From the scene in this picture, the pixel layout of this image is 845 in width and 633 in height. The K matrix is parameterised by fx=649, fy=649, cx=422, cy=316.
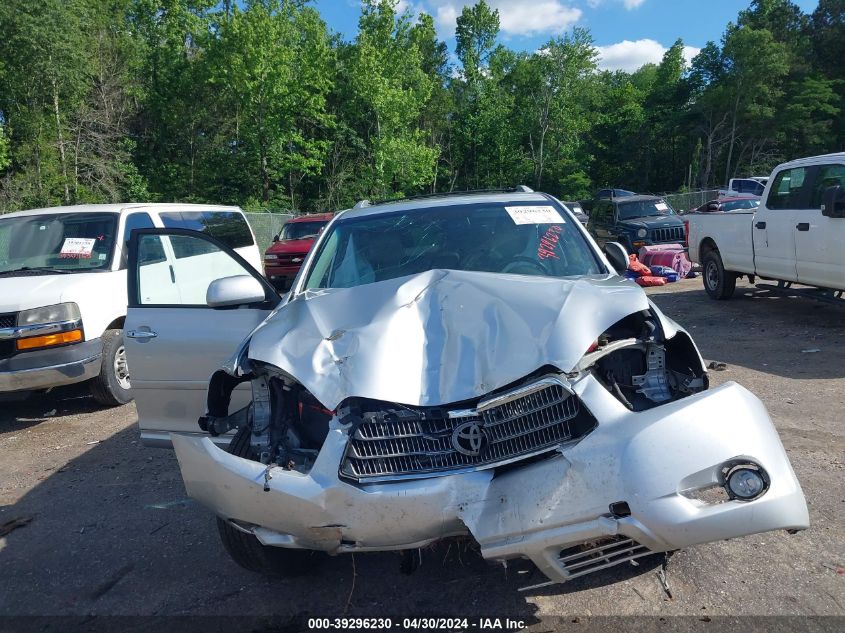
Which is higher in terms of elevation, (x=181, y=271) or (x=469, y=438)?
(x=181, y=271)

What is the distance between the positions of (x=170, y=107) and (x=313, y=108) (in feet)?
25.1

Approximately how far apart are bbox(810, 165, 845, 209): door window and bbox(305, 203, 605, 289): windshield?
18.4 ft

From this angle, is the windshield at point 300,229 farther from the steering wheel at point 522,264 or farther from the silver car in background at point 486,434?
the silver car in background at point 486,434

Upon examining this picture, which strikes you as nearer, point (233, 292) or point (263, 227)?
point (233, 292)

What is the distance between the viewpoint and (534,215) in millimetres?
4141

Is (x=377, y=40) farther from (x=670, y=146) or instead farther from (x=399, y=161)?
(x=670, y=146)

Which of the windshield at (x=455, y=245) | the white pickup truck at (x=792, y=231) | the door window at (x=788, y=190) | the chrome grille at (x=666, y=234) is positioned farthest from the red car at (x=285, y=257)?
the windshield at (x=455, y=245)

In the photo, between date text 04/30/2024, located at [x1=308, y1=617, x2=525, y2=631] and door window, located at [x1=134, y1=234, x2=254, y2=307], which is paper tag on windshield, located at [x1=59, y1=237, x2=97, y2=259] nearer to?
door window, located at [x1=134, y1=234, x2=254, y2=307]

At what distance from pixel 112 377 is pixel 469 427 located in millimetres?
5247

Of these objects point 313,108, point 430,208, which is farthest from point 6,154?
point 430,208

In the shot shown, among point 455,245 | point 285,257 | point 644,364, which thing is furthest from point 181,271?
point 285,257

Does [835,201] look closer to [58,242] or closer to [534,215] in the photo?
[534,215]

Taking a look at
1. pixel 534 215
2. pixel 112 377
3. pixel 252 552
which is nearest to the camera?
pixel 252 552

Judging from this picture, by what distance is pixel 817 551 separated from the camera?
324 cm
